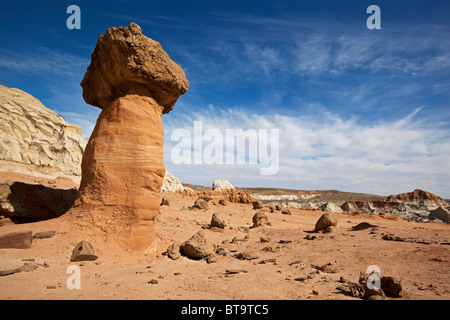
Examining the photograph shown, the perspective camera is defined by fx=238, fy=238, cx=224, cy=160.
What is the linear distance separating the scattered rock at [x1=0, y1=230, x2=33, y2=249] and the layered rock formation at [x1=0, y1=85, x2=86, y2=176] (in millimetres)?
15593

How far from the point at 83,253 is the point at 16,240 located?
1.52 meters

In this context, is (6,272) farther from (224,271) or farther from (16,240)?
(224,271)

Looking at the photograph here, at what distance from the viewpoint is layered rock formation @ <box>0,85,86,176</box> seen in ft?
56.2

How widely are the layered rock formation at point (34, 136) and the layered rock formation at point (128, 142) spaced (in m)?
15.1

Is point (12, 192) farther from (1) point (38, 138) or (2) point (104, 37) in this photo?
(1) point (38, 138)

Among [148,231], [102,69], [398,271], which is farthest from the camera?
[102,69]

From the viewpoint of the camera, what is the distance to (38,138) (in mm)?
18422

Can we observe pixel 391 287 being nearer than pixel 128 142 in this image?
Yes

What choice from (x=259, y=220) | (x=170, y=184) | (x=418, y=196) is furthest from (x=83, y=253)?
(x=418, y=196)

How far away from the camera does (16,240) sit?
5.13 meters

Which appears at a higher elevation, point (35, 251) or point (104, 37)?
point (104, 37)

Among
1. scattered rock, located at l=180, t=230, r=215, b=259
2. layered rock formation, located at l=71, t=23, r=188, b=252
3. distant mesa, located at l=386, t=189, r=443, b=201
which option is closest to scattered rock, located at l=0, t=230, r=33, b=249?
layered rock formation, located at l=71, t=23, r=188, b=252
